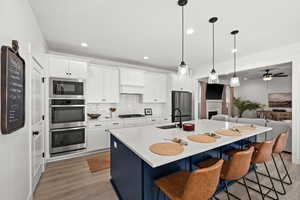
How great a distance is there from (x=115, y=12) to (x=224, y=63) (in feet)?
12.2

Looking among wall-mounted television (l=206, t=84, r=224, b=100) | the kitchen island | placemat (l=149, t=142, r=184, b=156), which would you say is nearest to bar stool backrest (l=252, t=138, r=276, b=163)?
the kitchen island

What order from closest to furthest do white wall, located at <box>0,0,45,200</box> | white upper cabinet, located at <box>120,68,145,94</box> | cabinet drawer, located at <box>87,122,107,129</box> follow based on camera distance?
1. white wall, located at <box>0,0,45,200</box>
2. cabinet drawer, located at <box>87,122,107,129</box>
3. white upper cabinet, located at <box>120,68,145,94</box>

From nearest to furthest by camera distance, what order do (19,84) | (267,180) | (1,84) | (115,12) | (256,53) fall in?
(1,84)
(19,84)
(115,12)
(267,180)
(256,53)

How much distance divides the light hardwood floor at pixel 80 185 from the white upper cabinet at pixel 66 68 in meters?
2.00

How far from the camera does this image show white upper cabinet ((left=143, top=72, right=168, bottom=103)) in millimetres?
4343

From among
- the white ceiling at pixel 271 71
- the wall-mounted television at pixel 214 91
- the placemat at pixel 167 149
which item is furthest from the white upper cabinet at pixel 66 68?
the wall-mounted television at pixel 214 91

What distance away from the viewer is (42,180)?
2.18m

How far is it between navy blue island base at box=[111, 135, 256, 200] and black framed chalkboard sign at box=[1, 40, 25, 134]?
1086 mm

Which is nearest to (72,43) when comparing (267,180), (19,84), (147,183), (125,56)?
(125,56)

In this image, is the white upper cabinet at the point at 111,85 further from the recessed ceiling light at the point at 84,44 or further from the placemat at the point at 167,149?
the placemat at the point at 167,149

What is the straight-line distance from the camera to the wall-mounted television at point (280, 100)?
6270 mm

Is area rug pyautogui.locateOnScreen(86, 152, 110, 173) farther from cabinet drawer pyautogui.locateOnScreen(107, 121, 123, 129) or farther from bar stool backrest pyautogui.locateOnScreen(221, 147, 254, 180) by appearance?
bar stool backrest pyautogui.locateOnScreen(221, 147, 254, 180)

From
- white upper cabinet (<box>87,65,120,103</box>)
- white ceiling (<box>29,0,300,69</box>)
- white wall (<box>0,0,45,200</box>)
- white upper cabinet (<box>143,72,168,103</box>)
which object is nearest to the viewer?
white wall (<box>0,0,45,200</box>)

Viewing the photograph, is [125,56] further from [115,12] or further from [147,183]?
[147,183]
